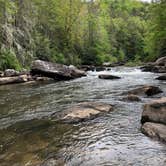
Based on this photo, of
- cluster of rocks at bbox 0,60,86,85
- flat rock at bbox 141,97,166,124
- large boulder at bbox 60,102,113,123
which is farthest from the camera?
cluster of rocks at bbox 0,60,86,85

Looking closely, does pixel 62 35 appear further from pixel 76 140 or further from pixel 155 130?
pixel 155 130

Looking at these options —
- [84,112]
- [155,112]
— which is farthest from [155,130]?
[84,112]

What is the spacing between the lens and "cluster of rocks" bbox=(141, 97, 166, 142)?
8859 millimetres

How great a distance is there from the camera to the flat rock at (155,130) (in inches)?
340

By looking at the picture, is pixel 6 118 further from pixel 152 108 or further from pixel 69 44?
pixel 69 44

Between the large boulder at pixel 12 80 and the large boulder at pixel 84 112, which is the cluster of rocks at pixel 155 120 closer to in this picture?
the large boulder at pixel 84 112

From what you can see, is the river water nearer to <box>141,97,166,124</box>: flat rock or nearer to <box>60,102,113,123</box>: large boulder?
<box>60,102,113,123</box>: large boulder

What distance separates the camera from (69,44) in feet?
180

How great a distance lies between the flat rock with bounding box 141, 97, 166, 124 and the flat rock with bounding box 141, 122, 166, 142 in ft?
1.41

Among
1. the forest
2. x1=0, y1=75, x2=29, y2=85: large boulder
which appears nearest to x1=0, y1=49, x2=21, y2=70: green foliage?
the forest

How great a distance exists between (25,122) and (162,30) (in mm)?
36878

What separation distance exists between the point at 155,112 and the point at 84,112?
2.90 meters

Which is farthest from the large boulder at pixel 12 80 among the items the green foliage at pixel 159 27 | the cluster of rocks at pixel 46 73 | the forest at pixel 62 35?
the green foliage at pixel 159 27

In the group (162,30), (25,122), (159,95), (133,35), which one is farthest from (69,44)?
(25,122)
